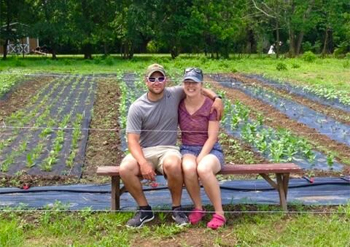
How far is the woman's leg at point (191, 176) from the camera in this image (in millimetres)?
4062

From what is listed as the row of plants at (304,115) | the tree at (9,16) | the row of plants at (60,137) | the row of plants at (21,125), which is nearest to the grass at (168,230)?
the row of plants at (60,137)

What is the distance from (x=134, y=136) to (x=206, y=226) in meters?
0.87

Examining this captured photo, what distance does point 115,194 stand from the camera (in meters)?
4.34

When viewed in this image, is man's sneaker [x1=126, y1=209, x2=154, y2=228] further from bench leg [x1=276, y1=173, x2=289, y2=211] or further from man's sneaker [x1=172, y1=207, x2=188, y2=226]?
bench leg [x1=276, y1=173, x2=289, y2=211]

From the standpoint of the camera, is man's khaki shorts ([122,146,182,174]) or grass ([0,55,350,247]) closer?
grass ([0,55,350,247])

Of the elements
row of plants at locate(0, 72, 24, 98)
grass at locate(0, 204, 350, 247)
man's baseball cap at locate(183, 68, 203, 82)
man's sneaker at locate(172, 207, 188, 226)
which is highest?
man's baseball cap at locate(183, 68, 203, 82)

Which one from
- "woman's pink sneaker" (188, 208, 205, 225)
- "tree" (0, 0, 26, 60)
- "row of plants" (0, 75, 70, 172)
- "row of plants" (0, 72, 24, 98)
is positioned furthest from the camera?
"tree" (0, 0, 26, 60)

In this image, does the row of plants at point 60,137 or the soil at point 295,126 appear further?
the soil at point 295,126

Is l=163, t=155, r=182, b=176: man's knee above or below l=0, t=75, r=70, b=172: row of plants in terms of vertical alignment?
above

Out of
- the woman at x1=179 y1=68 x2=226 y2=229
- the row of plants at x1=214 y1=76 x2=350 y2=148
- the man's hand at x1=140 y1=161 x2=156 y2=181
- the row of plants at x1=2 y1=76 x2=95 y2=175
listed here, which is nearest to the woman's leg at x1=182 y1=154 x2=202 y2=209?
the woman at x1=179 y1=68 x2=226 y2=229

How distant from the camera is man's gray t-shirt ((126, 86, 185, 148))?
428cm

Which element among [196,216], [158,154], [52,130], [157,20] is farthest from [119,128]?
[157,20]

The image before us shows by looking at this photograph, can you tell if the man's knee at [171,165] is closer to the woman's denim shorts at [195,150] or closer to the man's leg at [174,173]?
the man's leg at [174,173]

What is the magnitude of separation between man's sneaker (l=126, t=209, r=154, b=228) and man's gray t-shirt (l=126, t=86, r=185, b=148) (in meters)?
0.53
